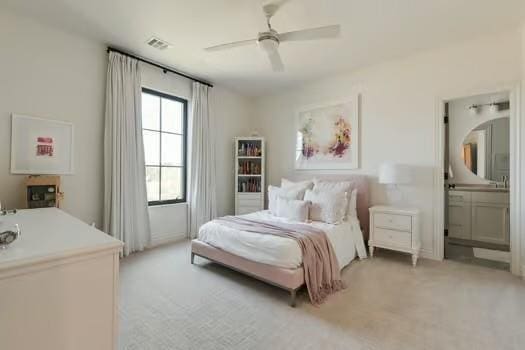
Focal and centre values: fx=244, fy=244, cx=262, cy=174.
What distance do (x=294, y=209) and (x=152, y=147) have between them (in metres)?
2.43

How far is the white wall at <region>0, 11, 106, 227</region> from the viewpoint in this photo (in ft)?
8.43

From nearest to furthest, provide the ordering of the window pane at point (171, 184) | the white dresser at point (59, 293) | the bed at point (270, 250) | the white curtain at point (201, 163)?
the white dresser at point (59, 293) → the bed at point (270, 250) → the window pane at point (171, 184) → the white curtain at point (201, 163)

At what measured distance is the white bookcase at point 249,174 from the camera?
4773 millimetres

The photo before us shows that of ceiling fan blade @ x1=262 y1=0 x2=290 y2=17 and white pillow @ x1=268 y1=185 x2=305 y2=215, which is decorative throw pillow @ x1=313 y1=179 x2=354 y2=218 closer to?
white pillow @ x1=268 y1=185 x2=305 y2=215

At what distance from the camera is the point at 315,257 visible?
7.91 feet

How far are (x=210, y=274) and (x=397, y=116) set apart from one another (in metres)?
3.34

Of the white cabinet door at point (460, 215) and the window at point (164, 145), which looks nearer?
the window at point (164, 145)

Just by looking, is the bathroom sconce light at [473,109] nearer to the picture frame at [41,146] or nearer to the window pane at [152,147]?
the window pane at [152,147]

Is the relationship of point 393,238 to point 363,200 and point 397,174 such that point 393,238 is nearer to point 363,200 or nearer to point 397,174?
point 363,200

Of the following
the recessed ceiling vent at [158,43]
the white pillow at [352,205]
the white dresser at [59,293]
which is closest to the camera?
the white dresser at [59,293]

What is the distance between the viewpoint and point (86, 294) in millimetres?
967

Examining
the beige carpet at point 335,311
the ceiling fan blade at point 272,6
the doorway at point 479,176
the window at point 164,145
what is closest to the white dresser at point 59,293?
the beige carpet at point 335,311

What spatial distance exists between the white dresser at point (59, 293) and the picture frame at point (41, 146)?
2.20m

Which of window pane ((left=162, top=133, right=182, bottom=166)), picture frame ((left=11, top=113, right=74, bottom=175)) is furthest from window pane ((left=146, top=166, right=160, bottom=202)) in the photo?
picture frame ((left=11, top=113, right=74, bottom=175))
